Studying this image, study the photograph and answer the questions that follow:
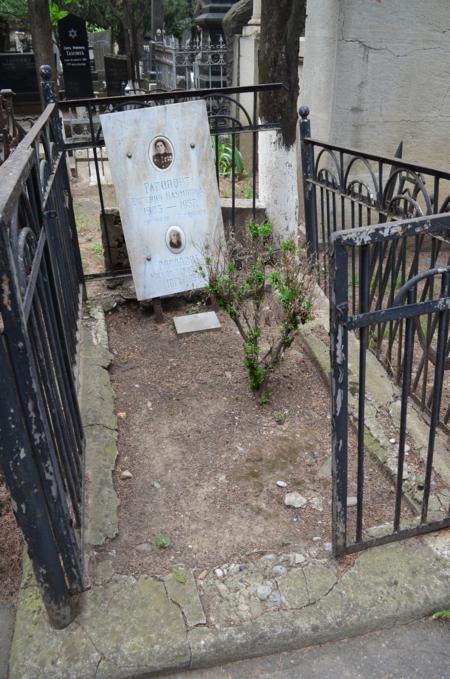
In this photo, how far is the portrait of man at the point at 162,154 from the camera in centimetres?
407

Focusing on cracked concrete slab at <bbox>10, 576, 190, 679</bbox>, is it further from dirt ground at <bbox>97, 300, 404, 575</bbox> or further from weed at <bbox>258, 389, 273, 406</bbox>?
weed at <bbox>258, 389, 273, 406</bbox>

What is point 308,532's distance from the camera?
7.87ft

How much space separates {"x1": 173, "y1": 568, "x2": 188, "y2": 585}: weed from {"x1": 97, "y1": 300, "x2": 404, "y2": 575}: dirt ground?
96 mm

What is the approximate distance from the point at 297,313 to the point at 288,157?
230 centimetres

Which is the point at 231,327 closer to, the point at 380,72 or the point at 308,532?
the point at 308,532

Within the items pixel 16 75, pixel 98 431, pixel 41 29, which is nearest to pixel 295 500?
pixel 98 431

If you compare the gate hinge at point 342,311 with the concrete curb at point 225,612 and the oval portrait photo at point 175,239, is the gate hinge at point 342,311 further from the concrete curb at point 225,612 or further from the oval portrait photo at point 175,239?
the oval portrait photo at point 175,239

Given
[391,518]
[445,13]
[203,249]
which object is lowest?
[391,518]

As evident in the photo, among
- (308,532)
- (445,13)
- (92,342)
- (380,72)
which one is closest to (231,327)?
(92,342)

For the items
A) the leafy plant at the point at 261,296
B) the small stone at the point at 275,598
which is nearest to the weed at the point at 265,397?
the leafy plant at the point at 261,296

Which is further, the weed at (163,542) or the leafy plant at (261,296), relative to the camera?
the leafy plant at (261,296)

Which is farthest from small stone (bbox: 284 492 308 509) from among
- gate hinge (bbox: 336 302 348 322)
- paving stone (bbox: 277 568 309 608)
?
gate hinge (bbox: 336 302 348 322)

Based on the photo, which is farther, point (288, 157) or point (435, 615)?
point (288, 157)

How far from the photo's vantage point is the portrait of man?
4074 millimetres
